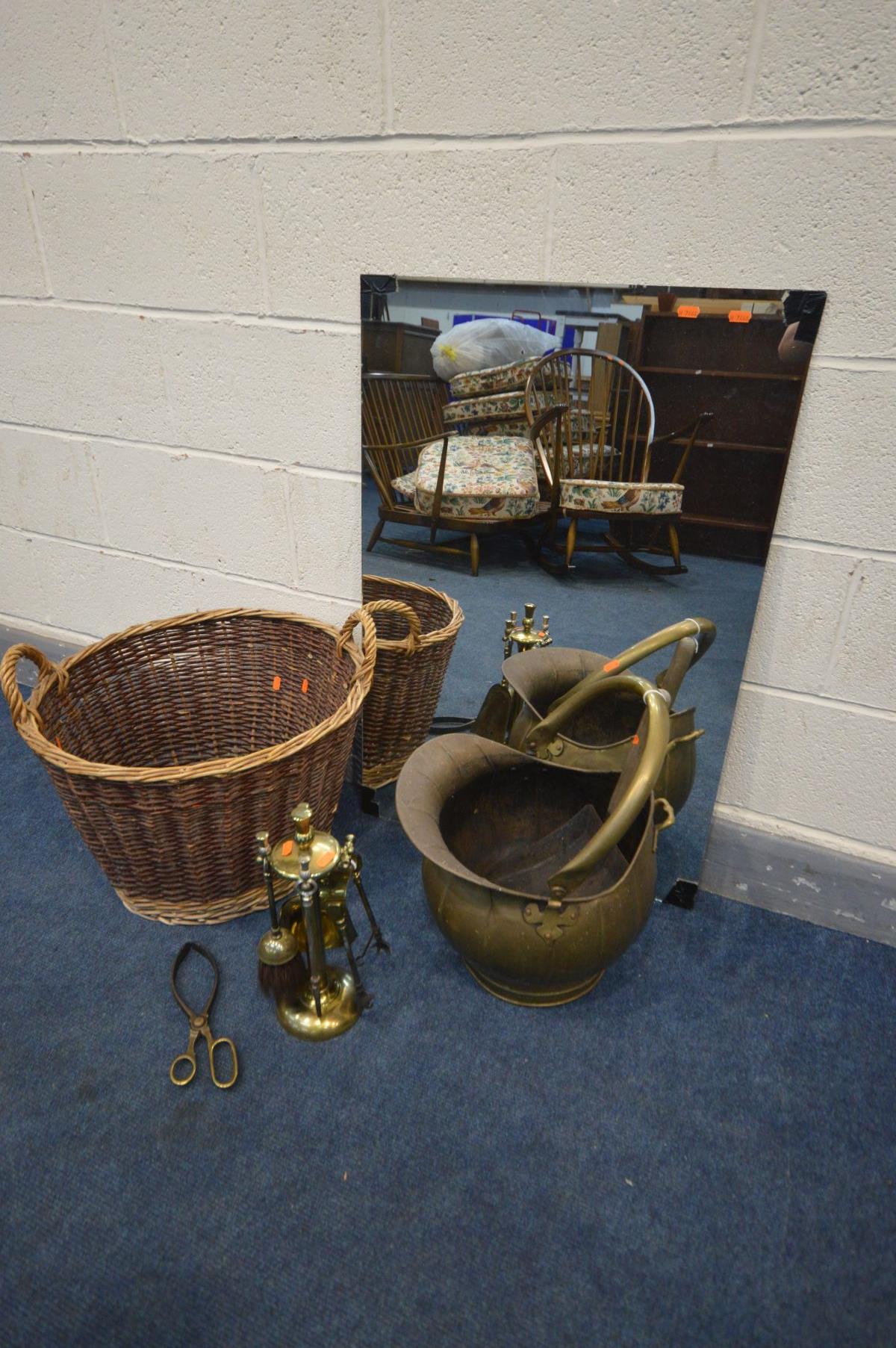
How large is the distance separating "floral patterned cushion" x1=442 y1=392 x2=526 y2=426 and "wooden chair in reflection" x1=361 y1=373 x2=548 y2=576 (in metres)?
0.02

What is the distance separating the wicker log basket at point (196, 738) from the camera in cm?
92

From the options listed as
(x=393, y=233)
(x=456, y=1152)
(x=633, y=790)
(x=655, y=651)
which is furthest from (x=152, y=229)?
(x=456, y=1152)

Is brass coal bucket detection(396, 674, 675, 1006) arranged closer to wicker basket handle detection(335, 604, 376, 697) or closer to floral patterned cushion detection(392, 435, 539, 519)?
wicker basket handle detection(335, 604, 376, 697)

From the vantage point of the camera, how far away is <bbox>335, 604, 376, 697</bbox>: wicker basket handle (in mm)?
1037

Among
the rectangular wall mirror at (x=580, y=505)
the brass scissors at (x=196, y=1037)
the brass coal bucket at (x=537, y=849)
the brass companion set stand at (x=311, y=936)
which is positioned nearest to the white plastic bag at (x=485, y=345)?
the rectangular wall mirror at (x=580, y=505)

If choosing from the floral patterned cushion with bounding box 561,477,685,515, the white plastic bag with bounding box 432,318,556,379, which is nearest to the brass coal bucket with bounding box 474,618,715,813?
the floral patterned cushion with bounding box 561,477,685,515

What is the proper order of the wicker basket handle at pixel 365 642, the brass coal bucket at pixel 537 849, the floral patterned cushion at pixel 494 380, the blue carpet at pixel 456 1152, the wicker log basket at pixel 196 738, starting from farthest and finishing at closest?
the floral patterned cushion at pixel 494 380, the wicker basket handle at pixel 365 642, the wicker log basket at pixel 196 738, the brass coal bucket at pixel 537 849, the blue carpet at pixel 456 1152

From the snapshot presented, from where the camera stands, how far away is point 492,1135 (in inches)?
33.0

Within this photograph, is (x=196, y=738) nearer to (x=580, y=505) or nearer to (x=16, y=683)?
(x=16, y=683)

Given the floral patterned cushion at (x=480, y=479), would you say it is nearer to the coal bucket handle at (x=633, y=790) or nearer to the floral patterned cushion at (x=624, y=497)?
the floral patterned cushion at (x=624, y=497)

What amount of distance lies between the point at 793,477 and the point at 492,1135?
937mm

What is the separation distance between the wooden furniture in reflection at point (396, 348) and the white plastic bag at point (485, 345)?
0.02 m

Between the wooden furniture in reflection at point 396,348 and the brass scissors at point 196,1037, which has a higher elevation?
the wooden furniture in reflection at point 396,348

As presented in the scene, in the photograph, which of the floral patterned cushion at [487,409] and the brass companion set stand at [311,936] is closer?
the brass companion set stand at [311,936]
